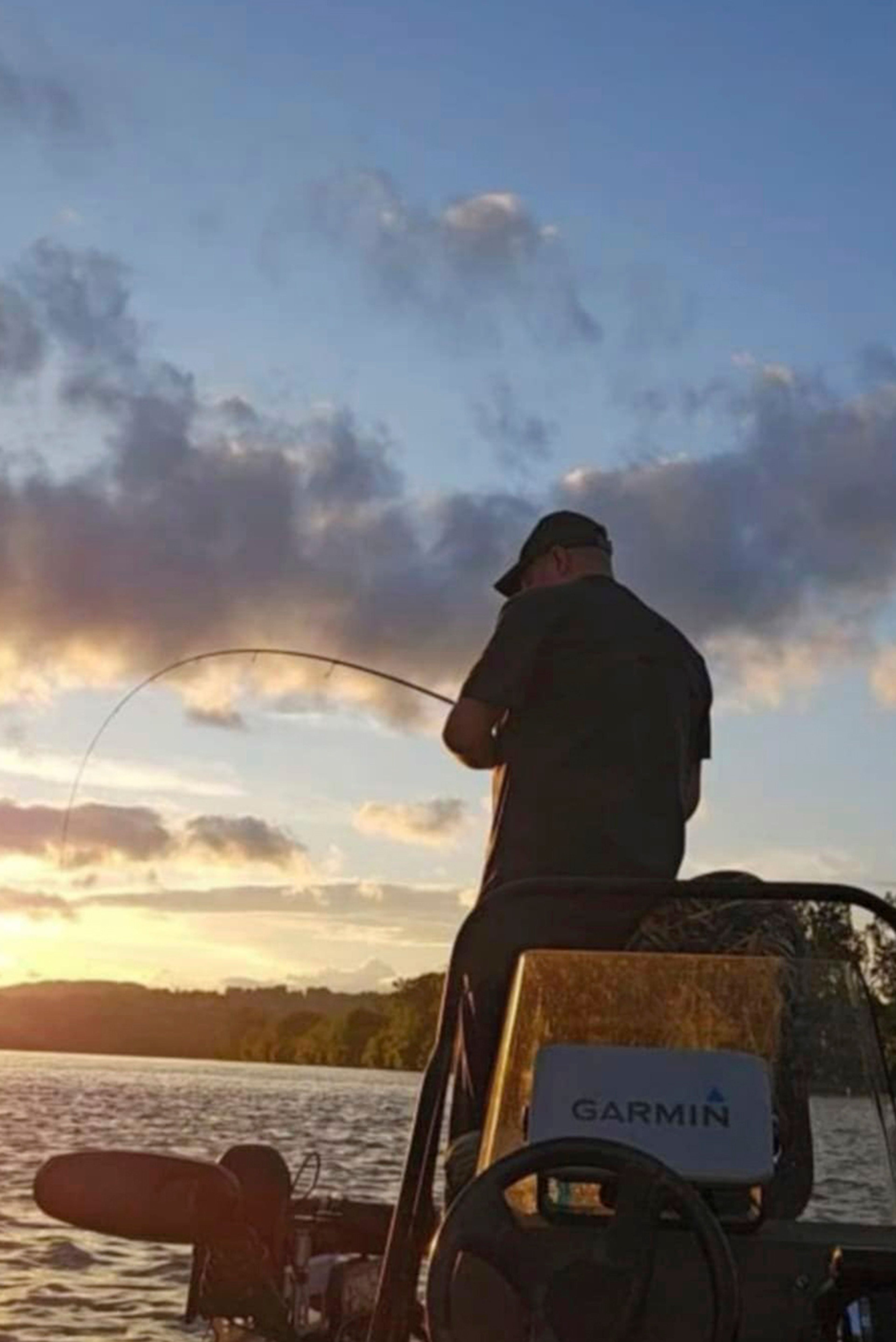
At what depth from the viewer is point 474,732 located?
4.45 metres

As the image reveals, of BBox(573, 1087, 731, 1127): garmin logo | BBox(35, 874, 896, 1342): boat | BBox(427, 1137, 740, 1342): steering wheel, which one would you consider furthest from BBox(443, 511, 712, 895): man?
BBox(427, 1137, 740, 1342): steering wheel

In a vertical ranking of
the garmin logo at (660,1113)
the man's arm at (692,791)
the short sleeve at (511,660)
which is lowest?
the garmin logo at (660,1113)

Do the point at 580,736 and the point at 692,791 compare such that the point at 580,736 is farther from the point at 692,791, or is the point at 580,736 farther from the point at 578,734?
the point at 692,791

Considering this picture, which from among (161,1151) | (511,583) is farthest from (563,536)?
(161,1151)

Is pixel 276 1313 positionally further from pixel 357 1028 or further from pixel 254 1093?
pixel 254 1093

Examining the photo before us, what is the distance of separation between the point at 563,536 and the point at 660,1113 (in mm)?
2335

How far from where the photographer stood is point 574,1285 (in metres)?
2.55

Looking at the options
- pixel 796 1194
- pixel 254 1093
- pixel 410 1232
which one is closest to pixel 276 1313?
pixel 410 1232

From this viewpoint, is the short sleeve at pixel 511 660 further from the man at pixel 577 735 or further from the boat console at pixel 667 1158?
the boat console at pixel 667 1158

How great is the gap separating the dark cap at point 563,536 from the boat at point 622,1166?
1255 mm

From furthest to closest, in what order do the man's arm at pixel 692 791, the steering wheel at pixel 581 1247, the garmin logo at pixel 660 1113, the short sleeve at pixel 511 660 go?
the man's arm at pixel 692 791
the short sleeve at pixel 511 660
the garmin logo at pixel 660 1113
the steering wheel at pixel 581 1247

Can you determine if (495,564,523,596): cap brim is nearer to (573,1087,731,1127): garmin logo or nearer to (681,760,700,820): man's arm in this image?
(681,760,700,820): man's arm

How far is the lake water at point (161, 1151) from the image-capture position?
3094mm

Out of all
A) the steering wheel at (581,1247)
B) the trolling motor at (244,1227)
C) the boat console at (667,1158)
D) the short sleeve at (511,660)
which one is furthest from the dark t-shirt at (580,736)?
the steering wheel at (581,1247)
